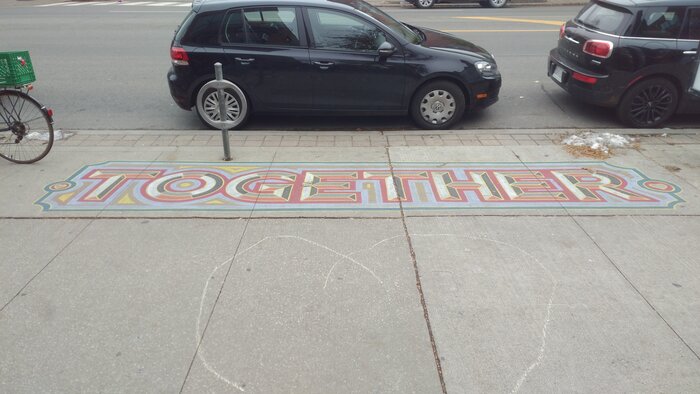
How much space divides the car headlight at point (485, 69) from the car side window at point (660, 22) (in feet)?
5.87

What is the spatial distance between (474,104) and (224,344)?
16.6 feet

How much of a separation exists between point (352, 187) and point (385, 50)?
2222mm

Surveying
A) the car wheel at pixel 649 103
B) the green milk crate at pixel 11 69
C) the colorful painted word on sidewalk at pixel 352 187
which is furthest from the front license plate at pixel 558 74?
the green milk crate at pixel 11 69

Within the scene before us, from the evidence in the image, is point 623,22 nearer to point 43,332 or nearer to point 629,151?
point 629,151

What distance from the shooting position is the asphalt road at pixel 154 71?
764cm

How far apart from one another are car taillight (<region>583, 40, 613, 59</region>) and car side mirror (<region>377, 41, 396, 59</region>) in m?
2.60

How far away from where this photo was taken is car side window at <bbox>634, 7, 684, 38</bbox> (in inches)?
266

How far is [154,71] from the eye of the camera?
10328 mm

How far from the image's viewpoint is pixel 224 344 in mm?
3211

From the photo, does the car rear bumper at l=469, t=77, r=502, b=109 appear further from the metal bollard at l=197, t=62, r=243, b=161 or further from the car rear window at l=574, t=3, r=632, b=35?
the metal bollard at l=197, t=62, r=243, b=161

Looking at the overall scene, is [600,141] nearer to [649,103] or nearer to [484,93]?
[649,103]

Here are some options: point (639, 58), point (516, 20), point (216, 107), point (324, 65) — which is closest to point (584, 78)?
point (639, 58)

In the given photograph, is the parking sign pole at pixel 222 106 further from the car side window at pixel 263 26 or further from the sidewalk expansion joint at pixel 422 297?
the sidewalk expansion joint at pixel 422 297

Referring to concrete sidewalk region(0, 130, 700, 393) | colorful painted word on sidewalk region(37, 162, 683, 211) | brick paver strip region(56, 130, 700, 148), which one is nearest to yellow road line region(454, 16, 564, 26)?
brick paver strip region(56, 130, 700, 148)
